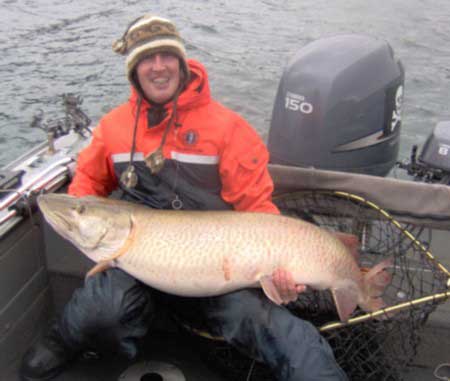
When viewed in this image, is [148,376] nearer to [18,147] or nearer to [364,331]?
[364,331]

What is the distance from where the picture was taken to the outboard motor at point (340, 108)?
13.0 ft

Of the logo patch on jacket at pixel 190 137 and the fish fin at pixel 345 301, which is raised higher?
the logo patch on jacket at pixel 190 137

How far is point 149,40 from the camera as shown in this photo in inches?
118

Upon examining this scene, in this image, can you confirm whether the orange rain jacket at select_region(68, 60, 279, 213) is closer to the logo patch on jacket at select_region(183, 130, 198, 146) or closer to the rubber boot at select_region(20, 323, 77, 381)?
the logo patch on jacket at select_region(183, 130, 198, 146)

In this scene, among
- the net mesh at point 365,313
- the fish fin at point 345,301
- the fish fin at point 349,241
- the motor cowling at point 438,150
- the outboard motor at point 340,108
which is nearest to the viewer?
the fish fin at point 345,301

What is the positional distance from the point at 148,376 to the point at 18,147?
5645 millimetres

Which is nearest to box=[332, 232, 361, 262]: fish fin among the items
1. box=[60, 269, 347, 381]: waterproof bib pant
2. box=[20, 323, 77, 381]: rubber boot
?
box=[60, 269, 347, 381]: waterproof bib pant

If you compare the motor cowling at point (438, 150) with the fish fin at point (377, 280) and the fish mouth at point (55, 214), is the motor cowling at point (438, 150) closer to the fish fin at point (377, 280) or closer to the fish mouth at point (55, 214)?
the fish fin at point (377, 280)

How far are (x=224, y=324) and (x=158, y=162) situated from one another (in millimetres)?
933

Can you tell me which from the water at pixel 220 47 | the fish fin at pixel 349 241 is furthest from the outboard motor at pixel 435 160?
the water at pixel 220 47

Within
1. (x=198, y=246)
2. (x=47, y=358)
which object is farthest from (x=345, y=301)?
(x=47, y=358)

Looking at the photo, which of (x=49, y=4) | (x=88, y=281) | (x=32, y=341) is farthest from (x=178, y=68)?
(x=49, y=4)

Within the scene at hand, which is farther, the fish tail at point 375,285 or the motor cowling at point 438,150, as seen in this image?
the motor cowling at point 438,150

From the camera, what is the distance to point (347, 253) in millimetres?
2854
